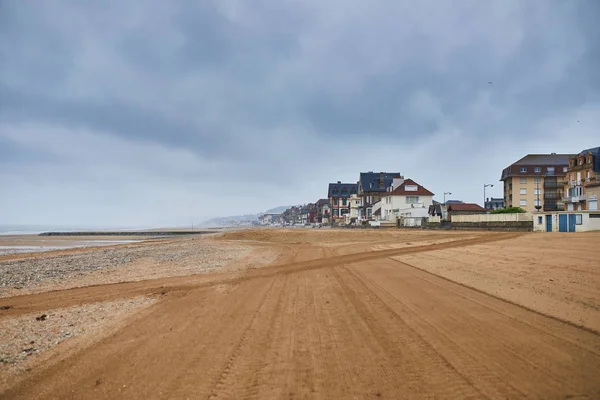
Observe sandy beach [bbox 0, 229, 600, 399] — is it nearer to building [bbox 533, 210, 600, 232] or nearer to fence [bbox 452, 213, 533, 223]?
building [bbox 533, 210, 600, 232]

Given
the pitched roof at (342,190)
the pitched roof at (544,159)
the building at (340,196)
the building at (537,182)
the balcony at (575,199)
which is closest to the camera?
the balcony at (575,199)

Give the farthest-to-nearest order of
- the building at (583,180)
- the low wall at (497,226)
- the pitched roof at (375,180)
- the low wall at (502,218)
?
the pitched roof at (375,180) → the building at (583,180) → the low wall at (502,218) → the low wall at (497,226)

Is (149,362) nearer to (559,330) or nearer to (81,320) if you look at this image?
(81,320)

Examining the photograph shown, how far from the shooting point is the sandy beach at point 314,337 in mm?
4594

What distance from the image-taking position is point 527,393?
4172mm

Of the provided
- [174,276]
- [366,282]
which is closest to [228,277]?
[174,276]

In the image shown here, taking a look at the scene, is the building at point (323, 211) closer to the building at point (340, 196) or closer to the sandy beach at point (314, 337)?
the building at point (340, 196)

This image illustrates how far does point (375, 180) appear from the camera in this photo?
103 meters

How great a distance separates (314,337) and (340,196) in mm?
125132

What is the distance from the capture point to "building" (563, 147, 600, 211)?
5491cm

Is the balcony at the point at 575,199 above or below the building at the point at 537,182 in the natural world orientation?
below

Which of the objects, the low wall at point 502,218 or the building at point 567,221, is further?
the low wall at point 502,218

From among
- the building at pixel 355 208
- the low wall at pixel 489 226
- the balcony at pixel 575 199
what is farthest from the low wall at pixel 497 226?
the building at pixel 355 208

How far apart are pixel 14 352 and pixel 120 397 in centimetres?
345
